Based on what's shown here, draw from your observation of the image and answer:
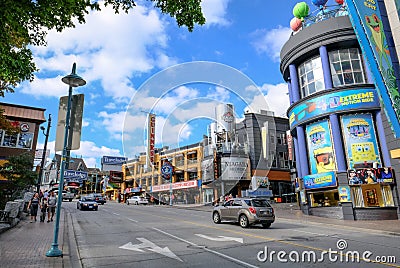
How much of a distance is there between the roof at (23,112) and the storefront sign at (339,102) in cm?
3126

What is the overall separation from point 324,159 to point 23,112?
34025mm

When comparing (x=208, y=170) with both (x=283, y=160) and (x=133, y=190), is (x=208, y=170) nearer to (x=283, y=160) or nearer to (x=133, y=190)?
(x=283, y=160)

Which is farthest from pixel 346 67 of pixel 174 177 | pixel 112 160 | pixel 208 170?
pixel 112 160

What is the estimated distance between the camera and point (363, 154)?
19797 millimetres

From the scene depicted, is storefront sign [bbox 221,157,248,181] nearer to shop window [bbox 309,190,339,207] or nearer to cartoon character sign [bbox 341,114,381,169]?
shop window [bbox 309,190,339,207]

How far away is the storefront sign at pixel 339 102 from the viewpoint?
65.4 feet

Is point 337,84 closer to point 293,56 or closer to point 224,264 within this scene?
point 293,56

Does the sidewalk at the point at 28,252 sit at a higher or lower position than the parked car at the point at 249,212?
lower

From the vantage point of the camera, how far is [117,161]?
238 feet

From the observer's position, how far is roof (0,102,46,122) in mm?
32147

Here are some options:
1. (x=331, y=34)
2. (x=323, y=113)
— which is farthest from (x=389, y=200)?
(x=331, y=34)

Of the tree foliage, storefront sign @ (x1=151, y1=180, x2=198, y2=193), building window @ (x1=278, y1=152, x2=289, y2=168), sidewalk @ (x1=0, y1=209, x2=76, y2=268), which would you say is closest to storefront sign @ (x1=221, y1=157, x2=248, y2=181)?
storefront sign @ (x1=151, y1=180, x2=198, y2=193)

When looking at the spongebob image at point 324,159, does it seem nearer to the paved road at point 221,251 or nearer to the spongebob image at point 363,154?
the spongebob image at point 363,154

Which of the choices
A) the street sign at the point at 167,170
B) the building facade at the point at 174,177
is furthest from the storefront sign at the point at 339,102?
the street sign at the point at 167,170
